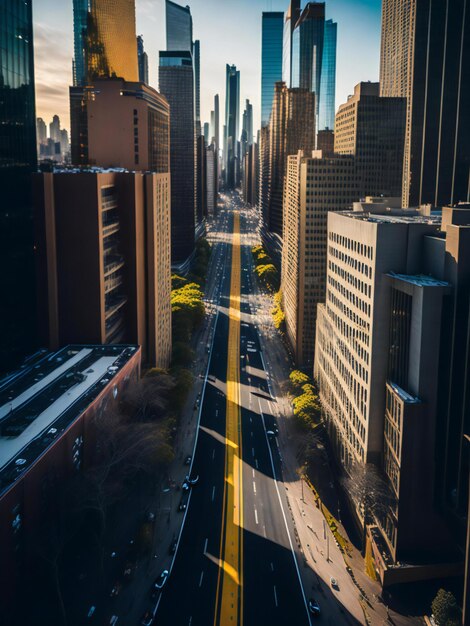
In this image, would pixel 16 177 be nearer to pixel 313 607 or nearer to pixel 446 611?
pixel 313 607

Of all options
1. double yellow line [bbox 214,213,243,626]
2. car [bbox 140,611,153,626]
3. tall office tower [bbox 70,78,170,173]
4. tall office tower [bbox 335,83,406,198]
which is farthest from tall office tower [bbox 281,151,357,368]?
car [bbox 140,611,153,626]

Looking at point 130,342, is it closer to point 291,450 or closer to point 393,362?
point 291,450

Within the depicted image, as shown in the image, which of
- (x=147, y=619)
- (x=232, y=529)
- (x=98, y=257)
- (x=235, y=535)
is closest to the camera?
(x=147, y=619)

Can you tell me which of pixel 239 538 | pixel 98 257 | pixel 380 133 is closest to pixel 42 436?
pixel 239 538

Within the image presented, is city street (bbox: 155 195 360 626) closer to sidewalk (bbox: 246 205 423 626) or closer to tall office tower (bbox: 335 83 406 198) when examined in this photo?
sidewalk (bbox: 246 205 423 626)

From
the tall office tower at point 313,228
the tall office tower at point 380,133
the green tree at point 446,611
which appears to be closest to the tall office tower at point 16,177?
the tall office tower at point 313,228

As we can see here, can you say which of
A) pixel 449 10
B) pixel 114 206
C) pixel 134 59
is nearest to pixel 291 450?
pixel 114 206

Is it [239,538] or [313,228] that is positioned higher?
[313,228]

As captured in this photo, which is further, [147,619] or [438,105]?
[438,105]
